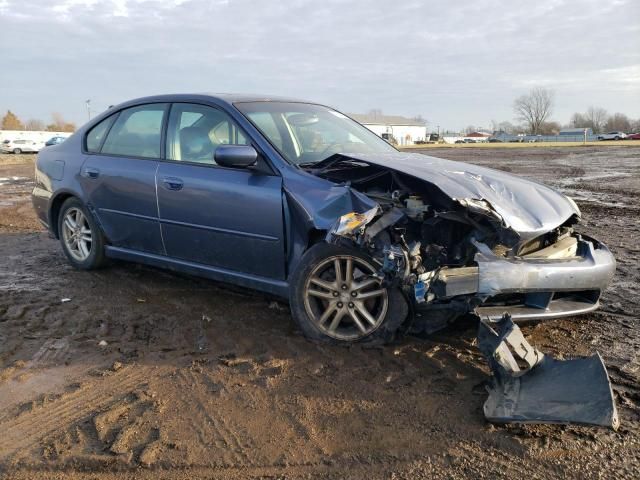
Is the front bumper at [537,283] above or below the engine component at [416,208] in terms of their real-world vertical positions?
below

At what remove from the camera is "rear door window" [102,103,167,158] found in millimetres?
4852

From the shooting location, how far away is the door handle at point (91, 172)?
5187 mm

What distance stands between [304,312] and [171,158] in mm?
1890

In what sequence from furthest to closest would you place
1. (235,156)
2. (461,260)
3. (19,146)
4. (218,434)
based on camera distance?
1. (19,146)
2. (235,156)
3. (461,260)
4. (218,434)

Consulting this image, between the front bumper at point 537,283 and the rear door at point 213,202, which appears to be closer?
the front bumper at point 537,283

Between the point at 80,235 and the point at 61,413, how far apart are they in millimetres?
2976

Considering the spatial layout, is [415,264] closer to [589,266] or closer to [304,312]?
[304,312]

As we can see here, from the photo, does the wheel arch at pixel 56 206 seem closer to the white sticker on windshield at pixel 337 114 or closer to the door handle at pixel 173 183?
the door handle at pixel 173 183

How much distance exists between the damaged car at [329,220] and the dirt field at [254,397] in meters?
0.33

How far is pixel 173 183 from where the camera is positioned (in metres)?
4.48

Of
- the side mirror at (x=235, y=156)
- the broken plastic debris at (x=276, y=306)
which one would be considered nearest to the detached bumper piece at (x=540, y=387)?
the broken plastic debris at (x=276, y=306)

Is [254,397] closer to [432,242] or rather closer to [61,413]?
[61,413]

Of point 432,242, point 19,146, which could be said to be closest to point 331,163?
point 432,242

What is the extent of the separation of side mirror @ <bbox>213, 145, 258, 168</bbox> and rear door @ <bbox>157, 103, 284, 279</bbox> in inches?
5.5
